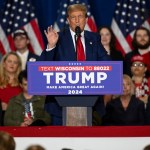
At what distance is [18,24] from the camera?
32.4 feet

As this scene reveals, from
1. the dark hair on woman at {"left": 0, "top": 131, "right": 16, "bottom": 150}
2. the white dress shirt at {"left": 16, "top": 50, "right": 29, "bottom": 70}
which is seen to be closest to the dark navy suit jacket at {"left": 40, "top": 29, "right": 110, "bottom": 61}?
the dark hair on woman at {"left": 0, "top": 131, "right": 16, "bottom": 150}

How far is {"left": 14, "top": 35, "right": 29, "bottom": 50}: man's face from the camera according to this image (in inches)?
355

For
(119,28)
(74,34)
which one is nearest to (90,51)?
(74,34)

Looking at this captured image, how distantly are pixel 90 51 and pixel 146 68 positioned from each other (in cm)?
241

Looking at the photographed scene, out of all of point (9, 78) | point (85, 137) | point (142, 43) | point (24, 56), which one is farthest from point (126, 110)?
point (24, 56)

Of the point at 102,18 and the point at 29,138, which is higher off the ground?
the point at 102,18

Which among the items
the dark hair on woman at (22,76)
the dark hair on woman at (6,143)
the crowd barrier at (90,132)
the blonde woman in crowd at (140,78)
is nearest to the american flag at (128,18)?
the blonde woman in crowd at (140,78)

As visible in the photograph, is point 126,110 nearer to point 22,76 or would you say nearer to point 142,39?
point 22,76

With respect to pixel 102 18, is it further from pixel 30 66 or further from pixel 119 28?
pixel 30 66

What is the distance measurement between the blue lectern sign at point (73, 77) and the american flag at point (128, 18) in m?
4.08

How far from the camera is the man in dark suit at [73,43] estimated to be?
234 inches

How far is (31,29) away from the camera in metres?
9.85

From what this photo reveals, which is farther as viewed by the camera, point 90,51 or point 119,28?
point 119,28

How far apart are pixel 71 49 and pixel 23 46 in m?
3.00
